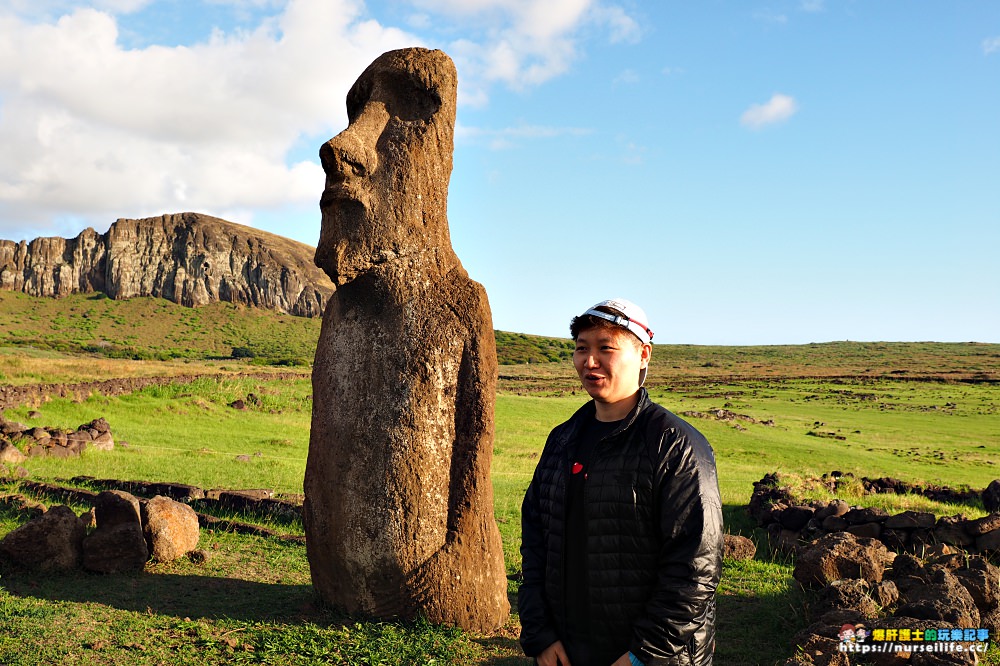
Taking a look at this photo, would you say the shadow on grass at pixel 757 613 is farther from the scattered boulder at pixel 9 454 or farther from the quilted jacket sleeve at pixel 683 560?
the scattered boulder at pixel 9 454

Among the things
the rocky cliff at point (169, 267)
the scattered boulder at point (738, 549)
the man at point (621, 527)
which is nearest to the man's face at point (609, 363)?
the man at point (621, 527)

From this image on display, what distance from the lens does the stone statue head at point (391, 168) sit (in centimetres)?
800

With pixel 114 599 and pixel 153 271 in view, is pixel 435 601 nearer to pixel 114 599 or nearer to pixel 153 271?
pixel 114 599

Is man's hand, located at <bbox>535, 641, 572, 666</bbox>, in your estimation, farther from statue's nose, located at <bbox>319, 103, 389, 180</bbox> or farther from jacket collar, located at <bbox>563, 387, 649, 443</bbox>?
statue's nose, located at <bbox>319, 103, 389, 180</bbox>

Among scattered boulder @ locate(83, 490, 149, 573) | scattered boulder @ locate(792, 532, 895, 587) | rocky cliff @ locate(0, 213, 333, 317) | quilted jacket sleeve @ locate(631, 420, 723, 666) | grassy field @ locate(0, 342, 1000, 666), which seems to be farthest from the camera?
rocky cliff @ locate(0, 213, 333, 317)

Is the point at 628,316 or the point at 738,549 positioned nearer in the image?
the point at 628,316

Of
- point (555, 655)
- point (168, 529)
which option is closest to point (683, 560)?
point (555, 655)

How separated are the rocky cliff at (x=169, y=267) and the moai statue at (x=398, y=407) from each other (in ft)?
452

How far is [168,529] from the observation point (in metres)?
10.1

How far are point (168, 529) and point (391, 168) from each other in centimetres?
569

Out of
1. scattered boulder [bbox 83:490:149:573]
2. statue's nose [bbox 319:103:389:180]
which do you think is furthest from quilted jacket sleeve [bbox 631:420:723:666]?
scattered boulder [bbox 83:490:149:573]

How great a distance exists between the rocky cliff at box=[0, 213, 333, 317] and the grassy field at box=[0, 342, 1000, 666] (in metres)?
109

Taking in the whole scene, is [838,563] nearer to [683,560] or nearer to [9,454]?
[683,560]

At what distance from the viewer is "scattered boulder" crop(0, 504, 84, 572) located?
9.27 meters
